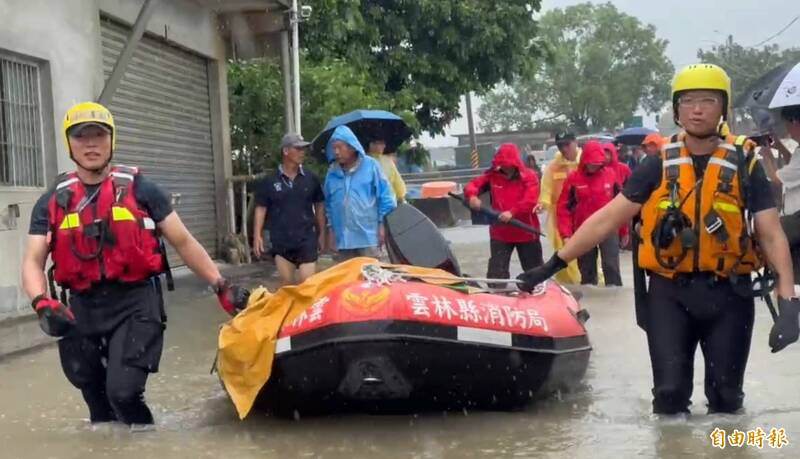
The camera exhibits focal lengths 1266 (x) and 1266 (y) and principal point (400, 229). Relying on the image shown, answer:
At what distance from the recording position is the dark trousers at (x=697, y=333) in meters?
5.46

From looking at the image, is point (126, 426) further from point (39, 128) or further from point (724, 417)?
point (39, 128)

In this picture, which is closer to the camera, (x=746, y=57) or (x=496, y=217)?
(x=496, y=217)

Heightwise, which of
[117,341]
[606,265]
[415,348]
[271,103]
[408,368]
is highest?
[271,103]

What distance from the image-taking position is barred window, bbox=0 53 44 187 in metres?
10.6

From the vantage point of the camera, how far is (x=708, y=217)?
5355mm

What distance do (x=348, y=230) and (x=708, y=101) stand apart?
4.66 meters

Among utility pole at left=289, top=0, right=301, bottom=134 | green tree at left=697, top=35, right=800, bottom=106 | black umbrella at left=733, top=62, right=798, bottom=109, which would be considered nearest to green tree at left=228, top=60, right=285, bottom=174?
utility pole at left=289, top=0, right=301, bottom=134

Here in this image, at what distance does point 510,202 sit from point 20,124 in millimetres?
4287

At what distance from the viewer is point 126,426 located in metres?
6.11

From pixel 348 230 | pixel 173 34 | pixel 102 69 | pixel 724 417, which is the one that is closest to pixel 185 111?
pixel 173 34

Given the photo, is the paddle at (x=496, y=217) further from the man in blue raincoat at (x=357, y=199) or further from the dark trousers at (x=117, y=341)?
the dark trousers at (x=117, y=341)

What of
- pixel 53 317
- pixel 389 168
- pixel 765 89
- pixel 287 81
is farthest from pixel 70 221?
pixel 287 81

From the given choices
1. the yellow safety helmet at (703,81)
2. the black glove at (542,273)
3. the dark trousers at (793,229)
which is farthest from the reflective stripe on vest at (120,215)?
the dark trousers at (793,229)

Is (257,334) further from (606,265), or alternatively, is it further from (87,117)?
(606,265)
